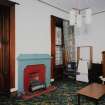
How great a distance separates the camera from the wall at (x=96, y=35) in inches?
199

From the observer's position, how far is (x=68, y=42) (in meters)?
5.30

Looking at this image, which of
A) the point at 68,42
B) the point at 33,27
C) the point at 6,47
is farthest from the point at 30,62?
the point at 68,42

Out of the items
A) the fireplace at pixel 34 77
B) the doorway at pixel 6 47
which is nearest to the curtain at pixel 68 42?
the fireplace at pixel 34 77

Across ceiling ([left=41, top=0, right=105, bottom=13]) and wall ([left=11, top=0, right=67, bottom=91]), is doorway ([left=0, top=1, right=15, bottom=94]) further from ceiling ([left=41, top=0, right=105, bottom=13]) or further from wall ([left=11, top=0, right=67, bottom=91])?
ceiling ([left=41, top=0, right=105, bottom=13])

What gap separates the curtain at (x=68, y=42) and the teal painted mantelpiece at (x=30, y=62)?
1141mm

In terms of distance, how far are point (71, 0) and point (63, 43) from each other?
1.68m

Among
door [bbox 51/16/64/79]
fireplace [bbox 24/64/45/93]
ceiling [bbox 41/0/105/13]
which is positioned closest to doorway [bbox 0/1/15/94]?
fireplace [bbox 24/64/45/93]

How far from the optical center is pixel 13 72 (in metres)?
3.43

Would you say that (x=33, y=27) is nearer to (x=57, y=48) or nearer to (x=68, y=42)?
(x=57, y=48)

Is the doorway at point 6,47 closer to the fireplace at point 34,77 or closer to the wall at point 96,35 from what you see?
the fireplace at point 34,77

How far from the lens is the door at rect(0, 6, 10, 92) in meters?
3.34

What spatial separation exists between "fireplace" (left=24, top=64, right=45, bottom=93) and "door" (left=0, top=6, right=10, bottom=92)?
522 mm

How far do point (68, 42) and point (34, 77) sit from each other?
2.10m

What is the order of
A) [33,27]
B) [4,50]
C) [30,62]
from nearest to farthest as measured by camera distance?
1. [4,50]
2. [30,62]
3. [33,27]
